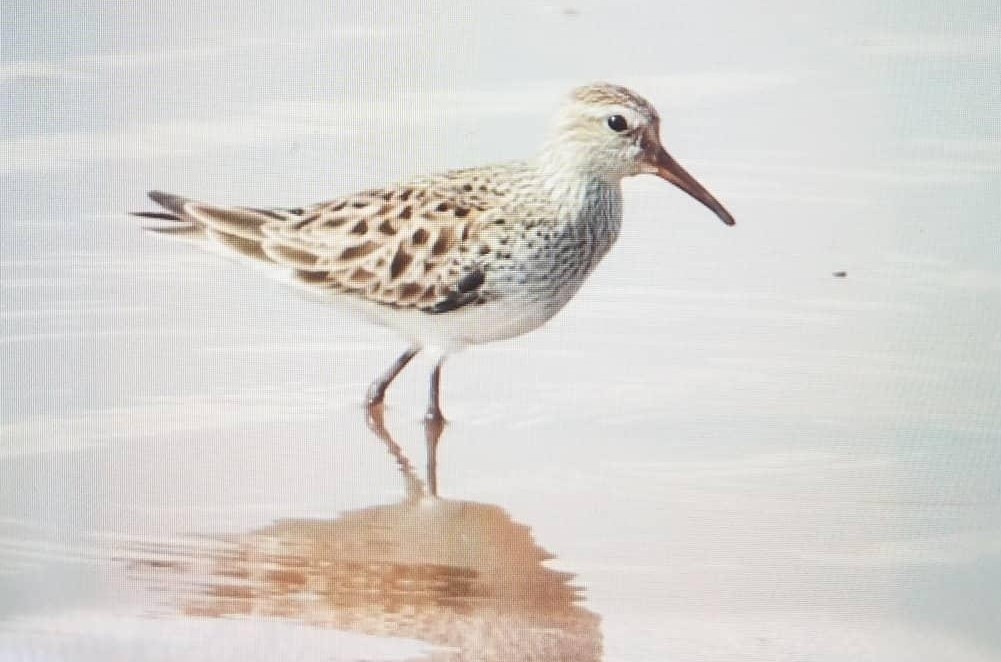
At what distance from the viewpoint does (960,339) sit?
153 cm

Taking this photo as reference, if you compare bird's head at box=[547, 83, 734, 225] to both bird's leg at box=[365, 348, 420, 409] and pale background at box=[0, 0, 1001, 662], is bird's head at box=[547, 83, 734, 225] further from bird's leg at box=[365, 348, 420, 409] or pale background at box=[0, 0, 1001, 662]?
bird's leg at box=[365, 348, 420, 409]

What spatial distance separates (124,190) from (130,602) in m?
0.46

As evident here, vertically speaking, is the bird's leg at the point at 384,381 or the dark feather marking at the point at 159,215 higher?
the dark feather marking at the point at 159,215

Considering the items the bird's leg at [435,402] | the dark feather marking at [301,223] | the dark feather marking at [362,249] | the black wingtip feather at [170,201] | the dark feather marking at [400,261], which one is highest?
the black wingtip feather at [170,201]

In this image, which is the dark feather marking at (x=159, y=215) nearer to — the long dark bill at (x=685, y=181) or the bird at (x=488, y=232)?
the bird at (x=488, y=232)

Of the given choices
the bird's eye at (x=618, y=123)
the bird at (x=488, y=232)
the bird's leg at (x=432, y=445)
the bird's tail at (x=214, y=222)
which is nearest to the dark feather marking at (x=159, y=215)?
the bird's tail at (x=214, y=222)

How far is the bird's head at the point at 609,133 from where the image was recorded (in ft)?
4.99

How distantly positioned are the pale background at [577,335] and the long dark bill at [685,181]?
16 millimetres

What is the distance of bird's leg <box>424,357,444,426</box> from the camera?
5.17 ft

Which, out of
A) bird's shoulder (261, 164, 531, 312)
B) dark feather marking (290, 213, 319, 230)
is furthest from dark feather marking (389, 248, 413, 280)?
dark feather marking (290, 213, 319, 230)

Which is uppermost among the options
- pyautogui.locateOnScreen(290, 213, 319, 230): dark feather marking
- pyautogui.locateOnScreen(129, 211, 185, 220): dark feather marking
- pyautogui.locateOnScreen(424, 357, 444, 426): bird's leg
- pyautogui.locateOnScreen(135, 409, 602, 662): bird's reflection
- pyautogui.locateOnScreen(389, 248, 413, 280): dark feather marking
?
pyautogui.locateOnScreen(129, 211, 185, 220): dark feather marking

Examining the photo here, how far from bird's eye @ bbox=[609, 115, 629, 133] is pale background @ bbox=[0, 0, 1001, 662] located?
5cm

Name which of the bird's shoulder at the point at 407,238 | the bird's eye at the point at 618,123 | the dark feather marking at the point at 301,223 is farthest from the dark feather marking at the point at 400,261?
the bird's eye at the point at 618,123

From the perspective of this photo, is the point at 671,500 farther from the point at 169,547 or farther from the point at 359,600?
the point at 169,547
